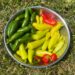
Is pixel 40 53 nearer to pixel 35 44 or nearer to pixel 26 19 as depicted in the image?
pixel 35 44

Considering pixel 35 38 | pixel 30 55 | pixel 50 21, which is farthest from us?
pixel 50 21

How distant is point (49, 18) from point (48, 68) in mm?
552

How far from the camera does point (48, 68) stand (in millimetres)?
3084

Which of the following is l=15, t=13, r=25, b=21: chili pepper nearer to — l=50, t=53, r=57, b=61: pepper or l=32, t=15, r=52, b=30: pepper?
l=32, t=15, r=52, b=30: pepper

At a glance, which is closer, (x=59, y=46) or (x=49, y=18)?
(x=59, y=46)

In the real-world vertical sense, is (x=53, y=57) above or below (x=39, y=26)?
below

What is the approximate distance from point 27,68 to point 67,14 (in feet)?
2.66

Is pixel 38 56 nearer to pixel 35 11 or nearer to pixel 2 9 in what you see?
Answer: pixel 35 11

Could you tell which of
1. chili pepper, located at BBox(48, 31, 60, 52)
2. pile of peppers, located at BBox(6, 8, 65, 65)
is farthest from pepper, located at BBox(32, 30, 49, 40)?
chili pepper, located at BBox(48, 31, 60, 52)

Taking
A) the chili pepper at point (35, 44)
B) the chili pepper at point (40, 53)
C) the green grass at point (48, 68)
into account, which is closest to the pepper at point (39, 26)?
the chili pepper at point (35, 44)

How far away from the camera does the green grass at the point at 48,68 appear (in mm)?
3080

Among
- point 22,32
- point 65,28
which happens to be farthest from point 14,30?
point 65,28

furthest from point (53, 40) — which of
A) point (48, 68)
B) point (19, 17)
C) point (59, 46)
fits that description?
point (19, 17)

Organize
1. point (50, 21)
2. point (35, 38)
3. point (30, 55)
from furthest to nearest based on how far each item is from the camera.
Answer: point (50, 21) < point (35, 38) < point (30, 55)
